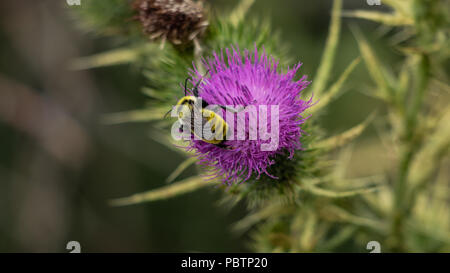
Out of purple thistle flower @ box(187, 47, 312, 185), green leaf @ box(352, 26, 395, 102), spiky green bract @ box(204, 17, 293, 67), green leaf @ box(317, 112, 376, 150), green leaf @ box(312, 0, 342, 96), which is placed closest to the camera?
purple thistle flower @ box(187, 47, 312, 185)

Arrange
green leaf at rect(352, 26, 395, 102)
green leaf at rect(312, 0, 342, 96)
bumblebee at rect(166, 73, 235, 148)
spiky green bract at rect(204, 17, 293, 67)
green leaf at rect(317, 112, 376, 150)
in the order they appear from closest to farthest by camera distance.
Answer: bumblebee at rect(166, 73, 235, 148) < green leaf at rect(317, 112, 376, 150) < green leaf at rect(312, 0, 342, 96) < spiky green bract at rect(204, 17, 293, 67) < green leaf at rect(352, 26, 395, 102)

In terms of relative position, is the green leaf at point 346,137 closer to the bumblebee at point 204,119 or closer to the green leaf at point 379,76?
the green leaf at point 379,76

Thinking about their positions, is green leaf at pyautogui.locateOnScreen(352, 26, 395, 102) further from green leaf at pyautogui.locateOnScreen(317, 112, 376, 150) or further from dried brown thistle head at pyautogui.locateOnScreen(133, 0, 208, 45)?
dried brown thistle head at pyautogui.locateOnScreen(133, 0, 208, 45)

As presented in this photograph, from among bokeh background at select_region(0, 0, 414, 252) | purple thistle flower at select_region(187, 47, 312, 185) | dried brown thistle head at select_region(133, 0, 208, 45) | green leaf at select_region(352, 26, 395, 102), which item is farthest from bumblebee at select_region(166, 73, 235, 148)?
bokeh background at select_region(0, 0, 414, 252)

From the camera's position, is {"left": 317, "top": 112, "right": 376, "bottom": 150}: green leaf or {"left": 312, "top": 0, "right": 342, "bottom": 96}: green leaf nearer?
{"left": 317, "top": 112, "right": 376, "bottom": 150}: green leaf

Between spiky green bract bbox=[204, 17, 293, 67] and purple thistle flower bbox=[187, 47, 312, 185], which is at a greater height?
spiky green bract bbox=[204, 17, 293, 67]
